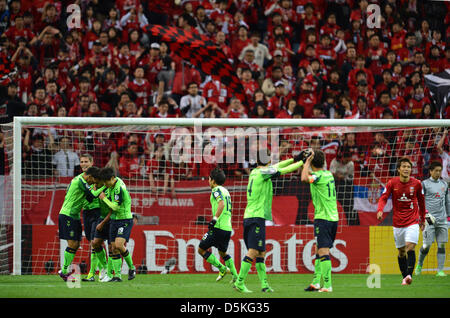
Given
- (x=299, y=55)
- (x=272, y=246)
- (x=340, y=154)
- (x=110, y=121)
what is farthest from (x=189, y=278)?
(x=299, y=55)

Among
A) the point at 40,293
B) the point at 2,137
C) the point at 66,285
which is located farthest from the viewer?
the point at 2,137

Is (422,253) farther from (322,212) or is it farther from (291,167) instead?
(291,167)

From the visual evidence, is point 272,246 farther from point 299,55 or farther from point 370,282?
point 299,55

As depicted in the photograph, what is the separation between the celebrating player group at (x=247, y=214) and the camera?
8.93 m

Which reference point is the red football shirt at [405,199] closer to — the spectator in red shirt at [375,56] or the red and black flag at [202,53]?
the red and black flag at [202,53]

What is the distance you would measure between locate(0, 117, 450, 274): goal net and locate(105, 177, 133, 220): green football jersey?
2029mm

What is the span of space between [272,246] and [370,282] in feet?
7.63

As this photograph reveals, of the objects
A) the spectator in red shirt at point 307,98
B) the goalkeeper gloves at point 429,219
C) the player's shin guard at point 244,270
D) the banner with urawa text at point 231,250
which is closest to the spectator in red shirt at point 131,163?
the banner with urawa text at point 231,250

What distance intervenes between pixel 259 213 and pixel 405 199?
2403 millimetres

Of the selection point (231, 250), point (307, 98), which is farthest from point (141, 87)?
point (231, 250)

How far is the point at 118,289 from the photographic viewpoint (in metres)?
9.05

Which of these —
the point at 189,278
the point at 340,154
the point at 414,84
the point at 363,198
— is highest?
the point at 414,84

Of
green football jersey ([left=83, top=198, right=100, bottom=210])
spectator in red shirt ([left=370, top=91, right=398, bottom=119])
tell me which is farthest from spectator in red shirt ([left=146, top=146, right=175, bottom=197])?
spectator in red shirt ([left=370, top=91, right=398, bottom=119])

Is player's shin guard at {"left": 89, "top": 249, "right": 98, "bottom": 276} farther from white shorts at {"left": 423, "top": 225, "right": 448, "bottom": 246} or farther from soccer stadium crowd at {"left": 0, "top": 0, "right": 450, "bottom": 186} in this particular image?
white shorts at {"left": 423, "top": 225, "right": 448, "bottom": 246}
